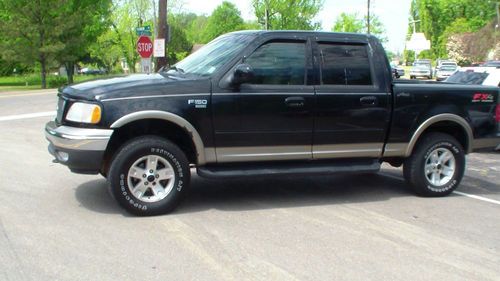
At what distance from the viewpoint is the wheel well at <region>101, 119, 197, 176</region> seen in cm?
582

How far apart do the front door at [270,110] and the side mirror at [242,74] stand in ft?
0.49

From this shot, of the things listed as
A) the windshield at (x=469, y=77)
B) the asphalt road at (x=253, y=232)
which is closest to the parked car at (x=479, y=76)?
the windshield at (x=469, y=77)

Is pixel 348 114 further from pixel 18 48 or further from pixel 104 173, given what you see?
pixel 18 48

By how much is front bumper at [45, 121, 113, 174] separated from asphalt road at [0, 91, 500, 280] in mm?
573

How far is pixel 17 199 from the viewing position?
6.36m

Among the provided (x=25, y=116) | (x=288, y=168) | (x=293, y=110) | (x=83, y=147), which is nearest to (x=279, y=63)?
(x=293, y=110)

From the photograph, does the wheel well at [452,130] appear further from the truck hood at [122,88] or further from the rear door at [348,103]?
the truck hood at [122,88]

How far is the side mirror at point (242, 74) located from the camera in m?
5.78

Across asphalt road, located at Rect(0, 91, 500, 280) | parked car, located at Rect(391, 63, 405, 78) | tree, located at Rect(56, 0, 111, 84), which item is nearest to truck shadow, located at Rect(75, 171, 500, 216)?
asphalt road, located at Rect(0, 91, 500, 280)

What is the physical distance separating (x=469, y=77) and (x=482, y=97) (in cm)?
467

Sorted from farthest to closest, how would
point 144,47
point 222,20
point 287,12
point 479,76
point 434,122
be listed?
point 222,20 → point 287,12 → point 144,47 → point 479,76 → point 434,122

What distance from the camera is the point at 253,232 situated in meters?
5.36

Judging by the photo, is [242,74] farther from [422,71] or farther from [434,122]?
[422,71]

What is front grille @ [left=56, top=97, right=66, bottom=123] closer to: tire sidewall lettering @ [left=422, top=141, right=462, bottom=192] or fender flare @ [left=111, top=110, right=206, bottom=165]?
fender flare @ [left=111, top=110, right=206, bottom=165]
